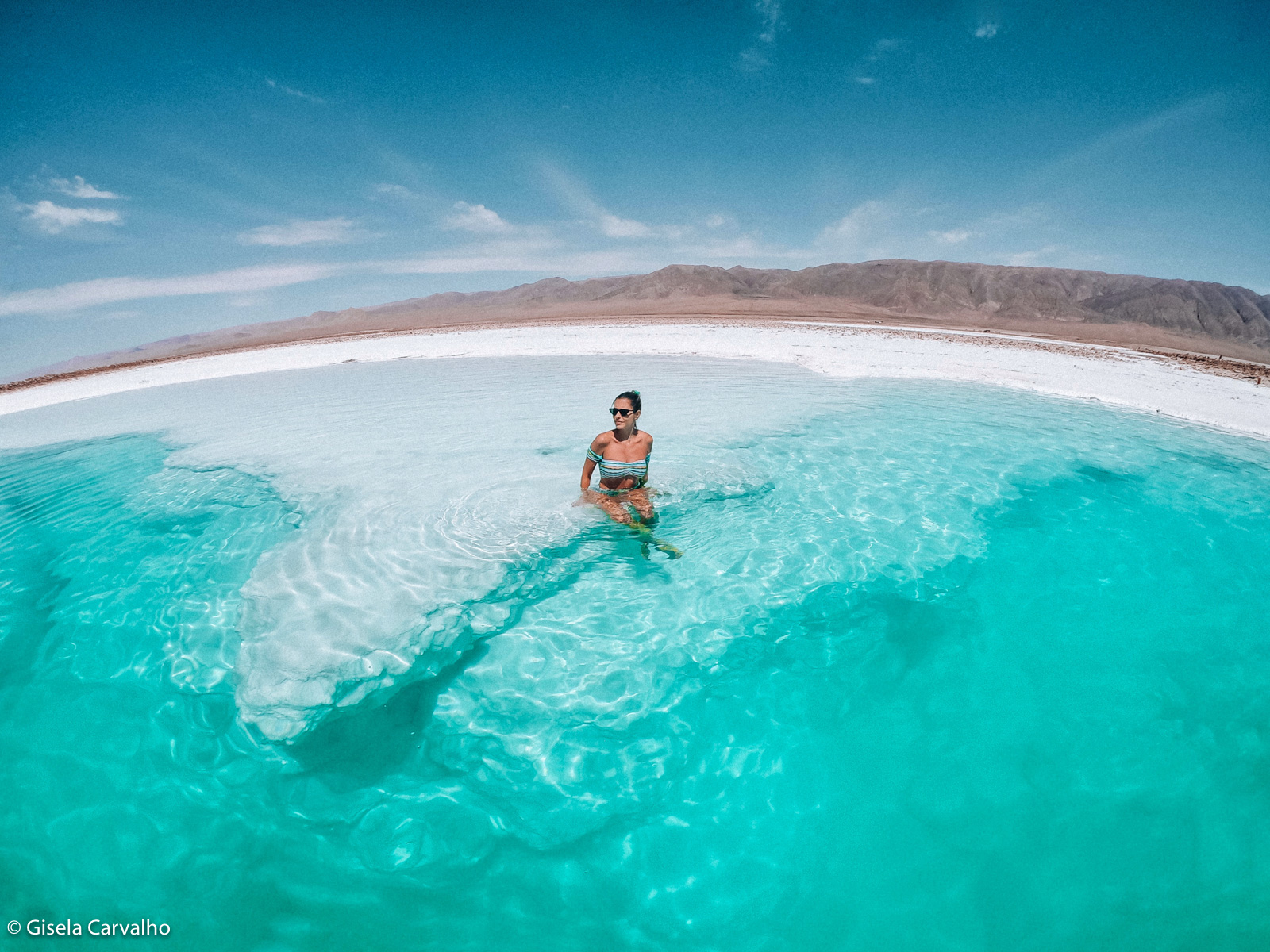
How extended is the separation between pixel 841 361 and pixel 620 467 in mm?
14439

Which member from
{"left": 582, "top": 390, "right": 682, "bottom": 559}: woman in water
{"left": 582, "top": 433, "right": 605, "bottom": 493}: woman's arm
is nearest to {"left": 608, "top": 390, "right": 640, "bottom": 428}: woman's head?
{"left": 582, "top": 390, "right": 682, "bottom": 559}: woman in water

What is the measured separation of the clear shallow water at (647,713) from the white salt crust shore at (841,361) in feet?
19.9

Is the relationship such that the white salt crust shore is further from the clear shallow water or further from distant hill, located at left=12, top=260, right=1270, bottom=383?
distant hill, located at left=12, top=260, right=1270, bottom=383

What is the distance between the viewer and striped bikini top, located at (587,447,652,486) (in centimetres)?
532

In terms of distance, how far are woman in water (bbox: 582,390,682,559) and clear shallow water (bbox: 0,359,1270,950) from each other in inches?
9.1

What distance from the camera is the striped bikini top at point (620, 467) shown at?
17.4ft

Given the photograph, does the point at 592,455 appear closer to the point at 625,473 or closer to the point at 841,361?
the point at 625,473

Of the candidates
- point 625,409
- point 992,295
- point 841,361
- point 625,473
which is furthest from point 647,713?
point 992,295

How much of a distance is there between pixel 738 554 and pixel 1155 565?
4.09 metres

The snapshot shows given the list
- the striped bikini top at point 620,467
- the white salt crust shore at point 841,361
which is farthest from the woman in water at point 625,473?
the white salt crust shore at point 841,361

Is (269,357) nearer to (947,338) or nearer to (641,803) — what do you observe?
(641,803)

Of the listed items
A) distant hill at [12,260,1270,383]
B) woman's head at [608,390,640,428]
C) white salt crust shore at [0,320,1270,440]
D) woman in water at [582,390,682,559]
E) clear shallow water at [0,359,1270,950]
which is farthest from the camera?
distant hill at [12,260,1270,383]

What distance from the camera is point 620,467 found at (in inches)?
210

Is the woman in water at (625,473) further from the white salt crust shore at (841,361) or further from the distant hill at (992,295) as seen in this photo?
the distant hill at (992,295)
